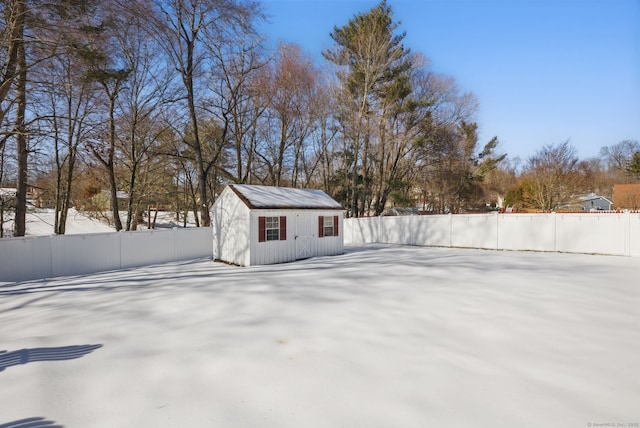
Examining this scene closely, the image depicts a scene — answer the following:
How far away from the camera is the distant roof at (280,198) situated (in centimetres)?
1121

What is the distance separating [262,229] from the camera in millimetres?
11180

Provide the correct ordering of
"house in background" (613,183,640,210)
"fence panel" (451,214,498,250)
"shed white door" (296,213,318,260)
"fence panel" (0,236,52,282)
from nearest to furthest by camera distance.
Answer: "fence panel" (0,236,52,282), "shed white door" (296,213,318,260), "fence panel" (451,214,498,250), "house in background" (613,183,640,210)

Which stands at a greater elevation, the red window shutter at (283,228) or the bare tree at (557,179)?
the bare tree at (557,179)

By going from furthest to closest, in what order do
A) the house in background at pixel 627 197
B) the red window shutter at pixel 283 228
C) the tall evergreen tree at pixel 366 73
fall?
the house in background at pixel 627 197
the tall evergreen tree at pixel 366 73
the red window shutter at pixel 283 228

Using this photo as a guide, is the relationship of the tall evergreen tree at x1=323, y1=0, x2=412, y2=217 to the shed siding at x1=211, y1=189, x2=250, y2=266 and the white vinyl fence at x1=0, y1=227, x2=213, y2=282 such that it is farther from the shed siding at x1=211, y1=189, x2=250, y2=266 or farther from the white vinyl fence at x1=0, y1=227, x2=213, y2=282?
the white vinyl fence at x1=0, y1=227, x2=213, y2=282

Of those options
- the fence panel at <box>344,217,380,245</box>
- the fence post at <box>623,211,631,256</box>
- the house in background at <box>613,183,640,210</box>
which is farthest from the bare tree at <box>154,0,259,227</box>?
the house in background at <box>613,183,640,210</box>

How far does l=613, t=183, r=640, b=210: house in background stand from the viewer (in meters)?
24.5

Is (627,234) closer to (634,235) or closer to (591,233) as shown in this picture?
(634,235)

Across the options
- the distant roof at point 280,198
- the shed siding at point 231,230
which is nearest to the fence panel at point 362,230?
the distant roof at point 280,198

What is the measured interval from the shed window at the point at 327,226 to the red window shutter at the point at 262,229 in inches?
101

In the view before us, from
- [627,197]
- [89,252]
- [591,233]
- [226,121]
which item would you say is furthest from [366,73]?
[627,197]

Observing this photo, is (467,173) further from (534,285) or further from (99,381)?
(99,381)

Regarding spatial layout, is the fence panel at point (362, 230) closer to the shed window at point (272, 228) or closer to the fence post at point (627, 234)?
the shed window at point (272, 228)

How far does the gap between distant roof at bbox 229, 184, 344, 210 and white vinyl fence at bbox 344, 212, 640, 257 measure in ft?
16.8
